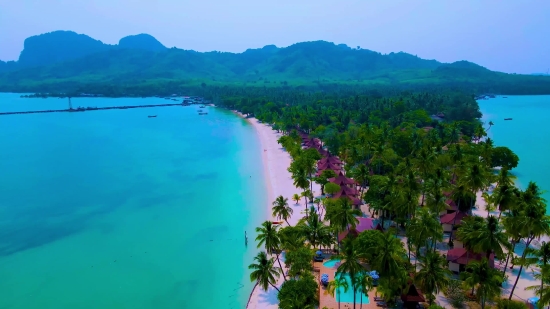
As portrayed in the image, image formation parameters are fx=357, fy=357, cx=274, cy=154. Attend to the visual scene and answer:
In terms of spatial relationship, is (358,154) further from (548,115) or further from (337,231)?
(548,115)

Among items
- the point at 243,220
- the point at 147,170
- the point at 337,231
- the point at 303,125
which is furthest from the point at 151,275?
the point at 303,125

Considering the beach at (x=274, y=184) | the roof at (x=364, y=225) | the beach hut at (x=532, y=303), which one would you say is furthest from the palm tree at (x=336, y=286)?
the beach hut at (x=532, y=303)

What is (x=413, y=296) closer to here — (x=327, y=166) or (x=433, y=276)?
(x=433, y=276)

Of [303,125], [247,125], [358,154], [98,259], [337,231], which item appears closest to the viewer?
[337,231]

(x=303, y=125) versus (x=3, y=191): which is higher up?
(x=303, y=125)

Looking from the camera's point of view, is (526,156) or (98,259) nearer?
(98,259)

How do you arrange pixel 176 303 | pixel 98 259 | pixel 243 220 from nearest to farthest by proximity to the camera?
1. pixel 176 303
2. pixel 98 259
3. pixel 243 220

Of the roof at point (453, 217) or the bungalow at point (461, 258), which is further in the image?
the roof at point (453, 217)

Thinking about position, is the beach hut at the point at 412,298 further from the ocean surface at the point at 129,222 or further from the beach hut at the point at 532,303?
the ocean surface at the point at 129,222
